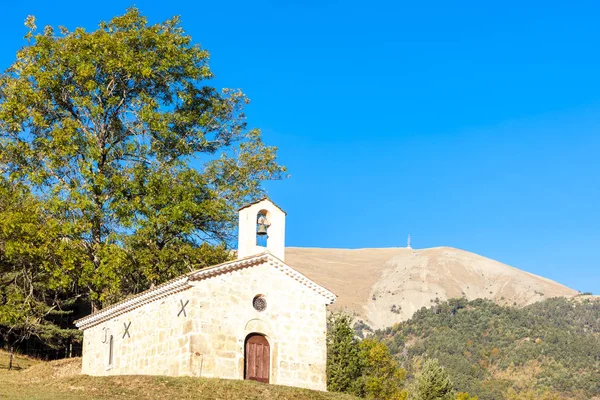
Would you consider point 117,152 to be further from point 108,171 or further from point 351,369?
point 351,369

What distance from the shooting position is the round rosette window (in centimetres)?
3123

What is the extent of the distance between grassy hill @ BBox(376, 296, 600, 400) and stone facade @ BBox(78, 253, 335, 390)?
58988mm

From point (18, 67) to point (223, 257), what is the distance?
13.2 meters

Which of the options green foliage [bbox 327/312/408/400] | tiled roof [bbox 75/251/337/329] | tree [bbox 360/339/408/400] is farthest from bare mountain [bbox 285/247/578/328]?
tiled roof [bbox 75/251/337/329]

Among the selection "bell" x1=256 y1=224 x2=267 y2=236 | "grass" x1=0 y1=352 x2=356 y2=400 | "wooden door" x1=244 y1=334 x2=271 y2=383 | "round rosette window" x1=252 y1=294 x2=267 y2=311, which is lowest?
"grass" x1=0 y1=352 x2=356 y2=400

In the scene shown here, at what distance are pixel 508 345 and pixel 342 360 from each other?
163 feet

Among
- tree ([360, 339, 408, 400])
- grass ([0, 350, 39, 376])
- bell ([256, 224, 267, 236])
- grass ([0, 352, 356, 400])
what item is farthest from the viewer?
tree ([360, 339, 408, 400])

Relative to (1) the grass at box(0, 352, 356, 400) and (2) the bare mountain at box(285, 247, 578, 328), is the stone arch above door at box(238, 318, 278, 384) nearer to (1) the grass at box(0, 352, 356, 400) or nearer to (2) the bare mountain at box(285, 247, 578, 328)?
(1) the grass at box(0, 352, 356, 400)

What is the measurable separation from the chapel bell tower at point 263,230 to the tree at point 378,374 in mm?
30284

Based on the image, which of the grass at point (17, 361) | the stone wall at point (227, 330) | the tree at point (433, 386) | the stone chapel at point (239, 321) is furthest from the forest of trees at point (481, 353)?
the stone chapel at point (239, 321)

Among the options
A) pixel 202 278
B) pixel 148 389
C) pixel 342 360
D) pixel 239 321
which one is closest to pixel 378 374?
pixel 342 360

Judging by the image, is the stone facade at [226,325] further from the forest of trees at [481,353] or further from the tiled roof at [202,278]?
the forest of trees at [481,353]

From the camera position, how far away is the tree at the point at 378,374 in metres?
60.8

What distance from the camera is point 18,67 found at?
40.1 m
